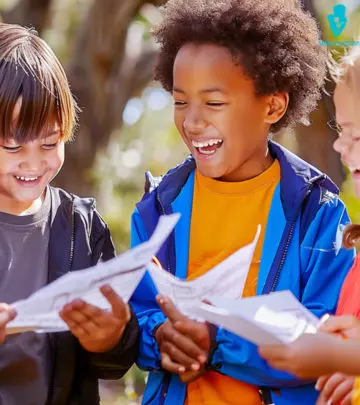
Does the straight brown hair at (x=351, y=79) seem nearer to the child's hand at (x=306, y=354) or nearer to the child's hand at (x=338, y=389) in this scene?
the child's hand at (x=338, y=389)

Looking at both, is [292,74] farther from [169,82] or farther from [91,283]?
[91,283]

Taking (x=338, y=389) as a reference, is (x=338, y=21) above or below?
above

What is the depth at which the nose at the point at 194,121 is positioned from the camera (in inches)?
111

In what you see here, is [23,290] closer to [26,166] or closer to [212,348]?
[26,166]

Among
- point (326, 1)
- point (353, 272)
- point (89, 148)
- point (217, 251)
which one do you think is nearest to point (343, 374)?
point (353, 272)

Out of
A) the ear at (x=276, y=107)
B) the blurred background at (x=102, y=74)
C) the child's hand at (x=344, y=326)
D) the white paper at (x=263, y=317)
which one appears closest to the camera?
the white paper at (x=263, y=317)

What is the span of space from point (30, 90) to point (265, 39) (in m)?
0.76

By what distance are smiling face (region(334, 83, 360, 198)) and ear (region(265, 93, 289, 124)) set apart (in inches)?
16.2

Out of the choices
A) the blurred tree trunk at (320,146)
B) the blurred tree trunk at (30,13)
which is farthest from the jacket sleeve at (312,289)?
the blurred tree trunk at (30,13)

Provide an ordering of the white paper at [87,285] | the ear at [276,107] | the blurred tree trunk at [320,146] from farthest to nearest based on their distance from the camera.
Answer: the blurred tree trunk at [320,146] < the ear at [276,107] < the white paper at [87,285]

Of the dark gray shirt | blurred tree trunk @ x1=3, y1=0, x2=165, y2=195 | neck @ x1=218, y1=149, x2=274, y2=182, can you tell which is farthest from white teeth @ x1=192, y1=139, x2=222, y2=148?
blurred tree trunk @ x1=3, y1=0, x2=165, y2=195

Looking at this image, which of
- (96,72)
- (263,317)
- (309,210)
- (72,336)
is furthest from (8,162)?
(96,72)

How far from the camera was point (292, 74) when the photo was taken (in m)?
2.96

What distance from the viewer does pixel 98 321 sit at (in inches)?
98.3
